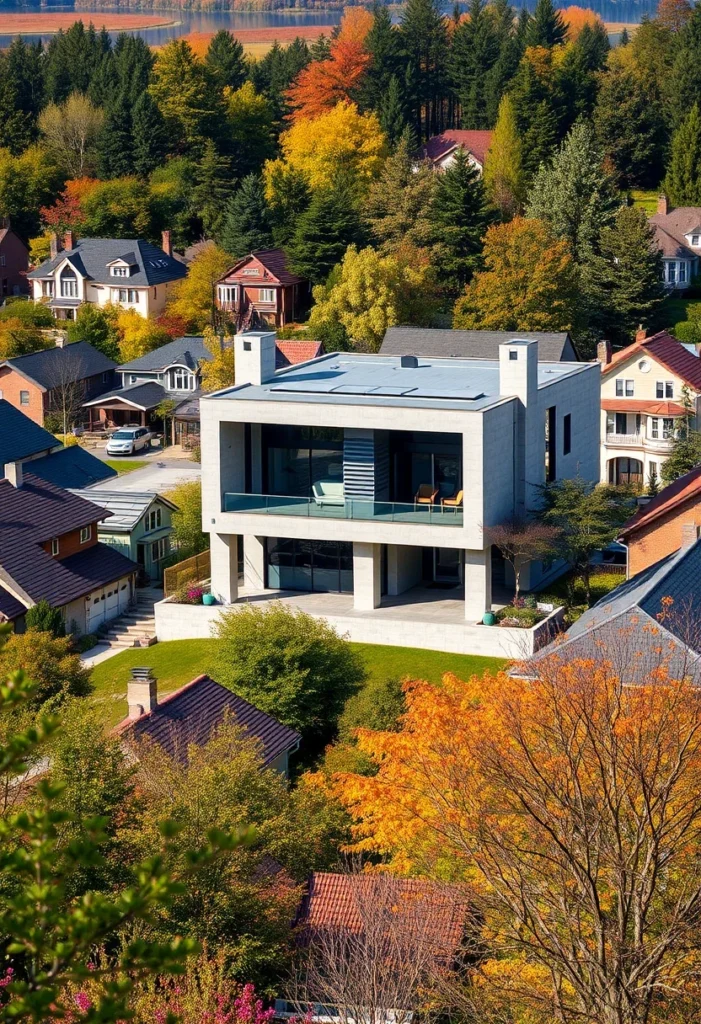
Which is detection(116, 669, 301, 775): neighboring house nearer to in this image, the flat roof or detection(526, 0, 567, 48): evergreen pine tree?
the flat roof

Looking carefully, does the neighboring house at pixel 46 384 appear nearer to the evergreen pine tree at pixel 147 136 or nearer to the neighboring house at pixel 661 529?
the evergreen pine tree at pixel 147 136

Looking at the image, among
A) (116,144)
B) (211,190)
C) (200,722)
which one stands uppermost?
(116,144)

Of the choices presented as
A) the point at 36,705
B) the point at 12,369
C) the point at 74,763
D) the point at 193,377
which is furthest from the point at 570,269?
the point at 74,763

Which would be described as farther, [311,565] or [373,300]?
[373,300]

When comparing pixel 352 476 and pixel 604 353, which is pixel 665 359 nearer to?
pixel 604 353

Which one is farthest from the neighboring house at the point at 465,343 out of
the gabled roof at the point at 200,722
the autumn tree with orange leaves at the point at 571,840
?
the autumn tree with orange leaves at the point at 571,840

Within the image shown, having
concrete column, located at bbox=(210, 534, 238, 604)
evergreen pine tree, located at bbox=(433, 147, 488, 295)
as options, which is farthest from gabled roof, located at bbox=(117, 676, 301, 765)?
evergreen pine tree, located at bbox=(433, 147, 488, 295)

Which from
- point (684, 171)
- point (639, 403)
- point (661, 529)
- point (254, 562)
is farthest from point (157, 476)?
point (684, 171)
